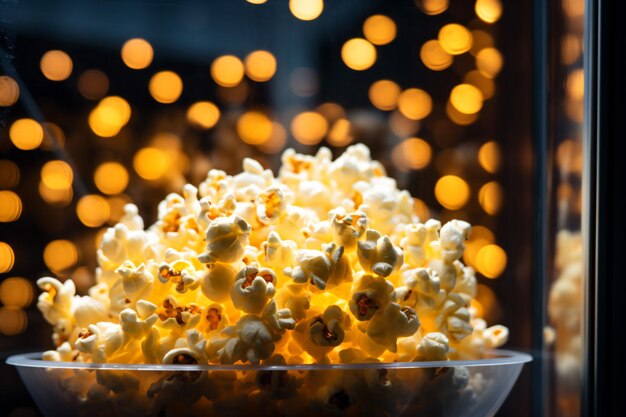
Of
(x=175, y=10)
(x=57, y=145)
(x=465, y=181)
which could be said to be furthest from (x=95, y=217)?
(x=465, y=181)

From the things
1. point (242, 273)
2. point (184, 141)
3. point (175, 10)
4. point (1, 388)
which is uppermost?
point (175, 10)

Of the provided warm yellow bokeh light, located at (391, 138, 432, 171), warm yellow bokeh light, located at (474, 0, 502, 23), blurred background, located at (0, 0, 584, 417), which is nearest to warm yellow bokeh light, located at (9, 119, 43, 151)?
blurred background, located at (0, 0, 584, 417)

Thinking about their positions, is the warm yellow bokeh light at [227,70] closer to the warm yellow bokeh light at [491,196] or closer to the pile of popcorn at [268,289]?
the pile of popcorn at [268,289]

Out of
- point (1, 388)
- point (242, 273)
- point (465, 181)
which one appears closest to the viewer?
point (242, 273)

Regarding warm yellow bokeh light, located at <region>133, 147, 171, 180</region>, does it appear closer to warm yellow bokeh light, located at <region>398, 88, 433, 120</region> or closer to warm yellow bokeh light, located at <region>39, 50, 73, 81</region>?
warm yellow bokeh light, located at <region>39, 50, 73, 81</region>

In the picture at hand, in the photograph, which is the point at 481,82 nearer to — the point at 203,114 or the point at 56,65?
the point at 203,114

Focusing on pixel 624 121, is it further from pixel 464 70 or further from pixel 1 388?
pixel 1 388
